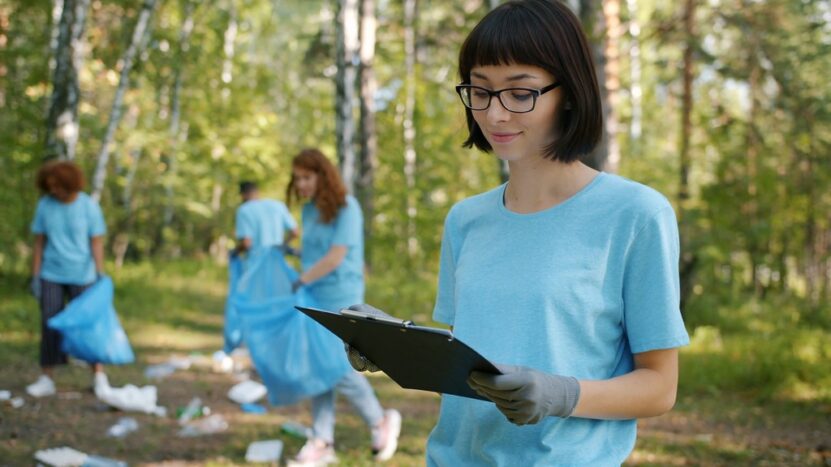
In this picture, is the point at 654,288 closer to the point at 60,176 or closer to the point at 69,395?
the point at 60,176

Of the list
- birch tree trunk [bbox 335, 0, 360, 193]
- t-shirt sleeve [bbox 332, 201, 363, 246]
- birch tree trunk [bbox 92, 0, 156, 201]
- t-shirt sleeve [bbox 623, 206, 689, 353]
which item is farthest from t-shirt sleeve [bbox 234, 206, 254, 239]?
t-shirt sleeve [bbox 623, 206, 689, 353]

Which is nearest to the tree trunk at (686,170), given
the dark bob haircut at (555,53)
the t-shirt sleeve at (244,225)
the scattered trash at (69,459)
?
the t-shirt sleeve at (244,225)

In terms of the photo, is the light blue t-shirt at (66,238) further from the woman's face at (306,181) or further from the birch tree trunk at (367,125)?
the birch tree trunk at (367,125)

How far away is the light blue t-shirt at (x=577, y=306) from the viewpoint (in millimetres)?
1830

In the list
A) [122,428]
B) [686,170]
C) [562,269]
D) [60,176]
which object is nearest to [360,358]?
[562,269]

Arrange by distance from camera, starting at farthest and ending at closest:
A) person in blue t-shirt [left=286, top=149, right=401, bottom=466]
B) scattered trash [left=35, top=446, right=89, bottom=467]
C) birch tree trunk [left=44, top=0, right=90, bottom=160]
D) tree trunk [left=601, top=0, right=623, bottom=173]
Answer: birch tree trunk [left=44, top=0, right=90, bottom=160] → tree trunk [left=601, top=0, right=623, bottom=173] → person in blue t-shirt [left=286, top=149, right=401, bottom=466] → scattered trash [left=35, top=446, right=89, bottom=467]

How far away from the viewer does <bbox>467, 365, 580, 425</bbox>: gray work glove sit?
1636 mm

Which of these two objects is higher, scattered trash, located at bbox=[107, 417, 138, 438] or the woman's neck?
the woman's neck

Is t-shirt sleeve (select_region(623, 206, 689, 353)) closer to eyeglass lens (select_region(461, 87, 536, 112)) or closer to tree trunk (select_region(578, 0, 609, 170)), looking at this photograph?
eyeglass lens (select_region(461, 87, 536, 112))

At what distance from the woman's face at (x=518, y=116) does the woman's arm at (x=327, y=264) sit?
3.93m

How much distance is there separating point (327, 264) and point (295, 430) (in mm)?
1488

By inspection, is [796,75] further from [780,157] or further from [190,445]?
[190,445]

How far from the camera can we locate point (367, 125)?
18.3 m

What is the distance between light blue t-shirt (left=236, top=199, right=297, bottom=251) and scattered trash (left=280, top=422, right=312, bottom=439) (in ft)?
8.75
